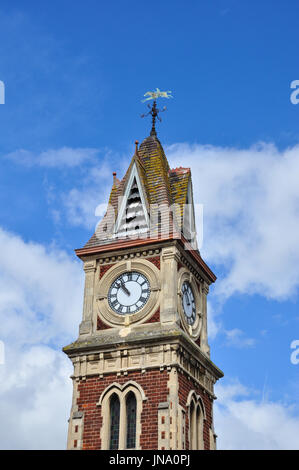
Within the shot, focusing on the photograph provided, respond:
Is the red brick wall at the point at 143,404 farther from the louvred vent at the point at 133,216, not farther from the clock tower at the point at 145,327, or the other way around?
the louvred vent at the point at 133,216

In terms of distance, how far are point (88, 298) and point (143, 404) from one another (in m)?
6.80

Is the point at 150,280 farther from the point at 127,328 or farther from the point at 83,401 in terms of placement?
the point at 83,401

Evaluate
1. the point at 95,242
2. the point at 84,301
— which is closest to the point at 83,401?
the point at 84,301

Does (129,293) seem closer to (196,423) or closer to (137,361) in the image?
(137,361)

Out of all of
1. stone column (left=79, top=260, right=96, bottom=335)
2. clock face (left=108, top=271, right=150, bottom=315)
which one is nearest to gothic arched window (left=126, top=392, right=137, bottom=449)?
stone column (left=79, top=260, right=96, bottom=335)

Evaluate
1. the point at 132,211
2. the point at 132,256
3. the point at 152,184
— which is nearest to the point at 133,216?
the point at 132,211

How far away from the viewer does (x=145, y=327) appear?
41.6 metres

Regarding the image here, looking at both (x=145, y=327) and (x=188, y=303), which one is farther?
(x=188, y=303)

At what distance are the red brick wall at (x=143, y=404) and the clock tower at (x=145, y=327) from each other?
0.05 m

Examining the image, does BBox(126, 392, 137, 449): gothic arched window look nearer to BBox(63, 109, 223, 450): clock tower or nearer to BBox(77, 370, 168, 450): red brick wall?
BBox(63, 109, 223, 450): clock tower

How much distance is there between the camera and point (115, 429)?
39625 mm

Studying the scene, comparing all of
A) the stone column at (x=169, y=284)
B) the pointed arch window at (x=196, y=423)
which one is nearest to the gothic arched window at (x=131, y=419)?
the pointed arch window at (x=196, y=423)

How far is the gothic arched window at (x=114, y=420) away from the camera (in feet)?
129

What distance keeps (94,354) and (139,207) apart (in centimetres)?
860
